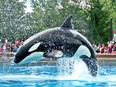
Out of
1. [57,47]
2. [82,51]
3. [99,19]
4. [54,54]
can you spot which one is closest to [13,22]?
[99,19]

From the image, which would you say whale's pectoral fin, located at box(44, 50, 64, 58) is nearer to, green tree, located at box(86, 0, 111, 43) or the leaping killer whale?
the leaping killer whale

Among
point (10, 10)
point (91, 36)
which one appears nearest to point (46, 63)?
point (91, 36)

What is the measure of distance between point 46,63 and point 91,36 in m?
21.1

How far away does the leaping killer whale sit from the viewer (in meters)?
10.8

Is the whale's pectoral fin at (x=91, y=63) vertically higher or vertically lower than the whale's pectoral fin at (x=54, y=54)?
lower

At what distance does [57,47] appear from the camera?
36.7ft

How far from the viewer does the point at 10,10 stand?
5159 centimetres

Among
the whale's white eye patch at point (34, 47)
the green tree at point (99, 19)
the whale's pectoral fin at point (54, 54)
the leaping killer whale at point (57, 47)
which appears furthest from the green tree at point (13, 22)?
the whale's white eye patch at point (34, 47)

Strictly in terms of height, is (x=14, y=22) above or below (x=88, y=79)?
above

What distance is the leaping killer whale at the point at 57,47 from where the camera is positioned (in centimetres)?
1084

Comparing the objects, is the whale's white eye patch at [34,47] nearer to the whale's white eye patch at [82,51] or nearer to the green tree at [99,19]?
the whale's white eye patch at [82,51]

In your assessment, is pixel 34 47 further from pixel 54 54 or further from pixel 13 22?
pixel 13 22

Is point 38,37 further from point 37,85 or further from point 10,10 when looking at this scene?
point 10,10

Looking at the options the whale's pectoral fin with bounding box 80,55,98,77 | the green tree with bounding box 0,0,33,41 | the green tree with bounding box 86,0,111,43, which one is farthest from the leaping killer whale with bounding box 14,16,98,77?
the green tree with bounding box 0,0,33,41
